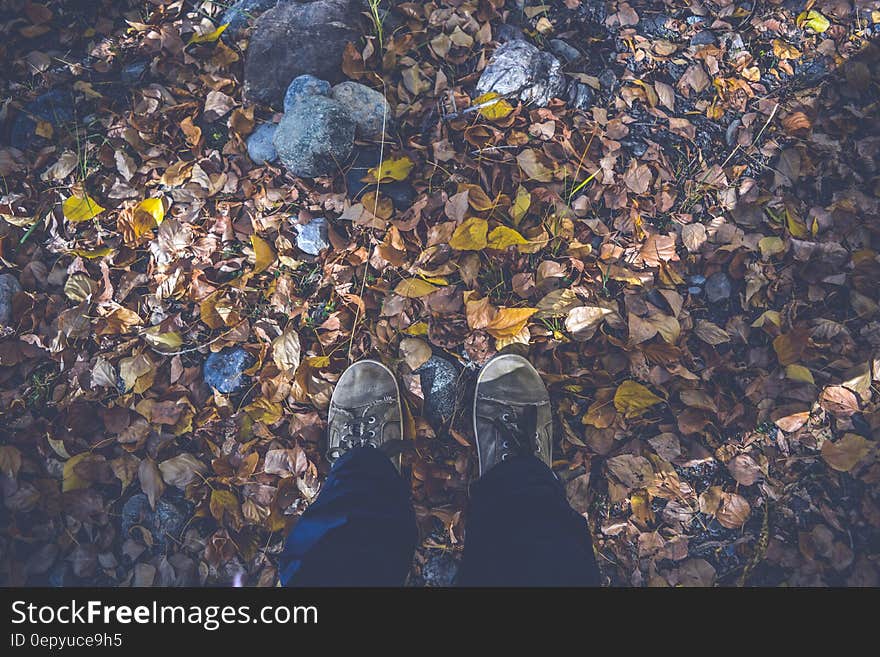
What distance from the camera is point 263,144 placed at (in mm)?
1953

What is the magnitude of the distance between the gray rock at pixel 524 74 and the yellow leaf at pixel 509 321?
85 cm

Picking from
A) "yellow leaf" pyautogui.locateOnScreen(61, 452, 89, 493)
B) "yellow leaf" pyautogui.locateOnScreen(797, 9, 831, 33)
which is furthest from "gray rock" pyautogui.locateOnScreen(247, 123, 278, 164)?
"yellow leaf" pyautogui.locateOnScreen(797, 9, 831, 33)

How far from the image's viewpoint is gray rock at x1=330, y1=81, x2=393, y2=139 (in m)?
1.89

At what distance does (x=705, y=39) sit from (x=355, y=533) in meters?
2.30

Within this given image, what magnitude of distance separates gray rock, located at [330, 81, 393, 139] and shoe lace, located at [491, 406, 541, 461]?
119 cm

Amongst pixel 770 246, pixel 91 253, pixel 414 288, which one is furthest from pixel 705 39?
pixel 91 253

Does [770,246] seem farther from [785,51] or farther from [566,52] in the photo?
[566,52]

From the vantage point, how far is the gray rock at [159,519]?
173 cm

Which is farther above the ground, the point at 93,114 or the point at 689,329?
the point at 93,114

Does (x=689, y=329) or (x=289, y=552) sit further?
(x=689, y=329)

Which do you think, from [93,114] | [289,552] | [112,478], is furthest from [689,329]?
[93,114]

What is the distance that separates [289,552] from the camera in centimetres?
142

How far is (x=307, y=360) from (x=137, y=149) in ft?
3.77

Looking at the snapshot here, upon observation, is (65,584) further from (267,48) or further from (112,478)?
(267,48)
